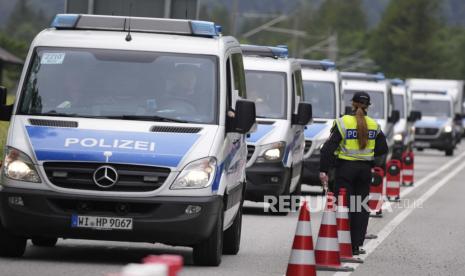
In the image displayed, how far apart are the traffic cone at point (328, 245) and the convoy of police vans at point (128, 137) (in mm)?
849

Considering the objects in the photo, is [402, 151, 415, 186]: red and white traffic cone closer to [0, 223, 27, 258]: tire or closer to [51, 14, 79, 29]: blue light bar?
[51, 14, 79, 29]: blue light bar

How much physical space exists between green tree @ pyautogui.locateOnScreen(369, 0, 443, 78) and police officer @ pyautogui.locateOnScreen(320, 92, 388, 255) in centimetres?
16376

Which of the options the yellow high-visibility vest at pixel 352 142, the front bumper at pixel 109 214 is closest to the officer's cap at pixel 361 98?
the yellow high-visibility vest at pixel 352 142

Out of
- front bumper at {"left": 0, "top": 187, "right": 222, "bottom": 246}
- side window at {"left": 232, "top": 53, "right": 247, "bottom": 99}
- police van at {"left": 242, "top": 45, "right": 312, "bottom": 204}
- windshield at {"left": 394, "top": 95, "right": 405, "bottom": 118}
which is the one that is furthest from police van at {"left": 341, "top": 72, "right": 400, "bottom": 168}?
front bumper at {"left": 0, "top": 187, "right": 222, "bottom": 246}

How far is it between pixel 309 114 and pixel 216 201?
7.61 m

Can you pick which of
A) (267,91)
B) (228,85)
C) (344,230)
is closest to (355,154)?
(344,230)

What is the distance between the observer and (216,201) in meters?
11.9

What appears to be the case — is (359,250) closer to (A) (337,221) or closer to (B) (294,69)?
(A) (337,221)

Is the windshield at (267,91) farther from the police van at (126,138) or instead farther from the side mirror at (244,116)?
the side mirror at (244,116)

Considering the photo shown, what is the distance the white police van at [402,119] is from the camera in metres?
36.5

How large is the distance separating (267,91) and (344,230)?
7.31 meters

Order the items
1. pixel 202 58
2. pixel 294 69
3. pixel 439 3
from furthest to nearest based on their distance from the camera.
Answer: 1. pixel 439 3
2. pixel 294 69
3. pixel 202 58

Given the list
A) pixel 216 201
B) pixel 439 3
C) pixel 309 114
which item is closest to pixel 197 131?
pixel 216 201

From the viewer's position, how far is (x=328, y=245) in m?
12.4
